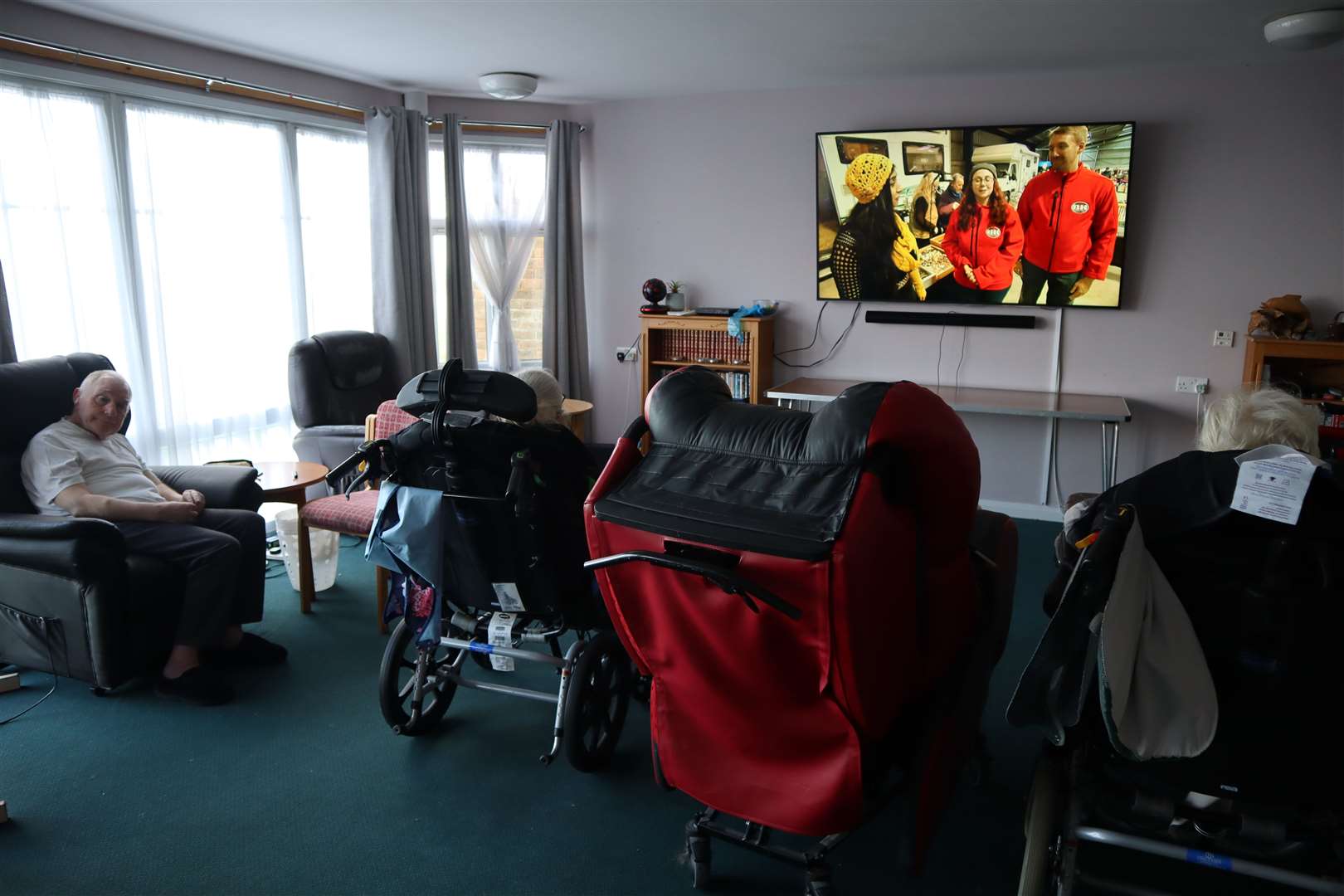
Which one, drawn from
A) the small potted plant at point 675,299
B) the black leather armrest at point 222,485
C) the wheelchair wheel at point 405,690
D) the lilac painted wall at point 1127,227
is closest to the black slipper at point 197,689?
the wheelchair wheel at point 405,690

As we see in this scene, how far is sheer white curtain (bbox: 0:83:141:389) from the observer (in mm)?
3547

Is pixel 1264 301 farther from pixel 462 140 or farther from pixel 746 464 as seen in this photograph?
pixel 462 140

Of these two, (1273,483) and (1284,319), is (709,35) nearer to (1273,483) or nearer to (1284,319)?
(1284,319)

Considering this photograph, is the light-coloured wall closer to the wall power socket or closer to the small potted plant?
the small potted plant

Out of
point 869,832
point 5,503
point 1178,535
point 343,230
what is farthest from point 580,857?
point 343,230

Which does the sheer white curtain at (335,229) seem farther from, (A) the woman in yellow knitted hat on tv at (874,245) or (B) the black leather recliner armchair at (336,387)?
(A) the woman in yellow knitted hat on tv at (874,245)

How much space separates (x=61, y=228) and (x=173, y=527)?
1.60 meters

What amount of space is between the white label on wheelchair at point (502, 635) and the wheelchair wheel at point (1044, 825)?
129cm

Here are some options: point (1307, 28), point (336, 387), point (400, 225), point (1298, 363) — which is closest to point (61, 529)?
point (336, 387)

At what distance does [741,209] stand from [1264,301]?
2721mm

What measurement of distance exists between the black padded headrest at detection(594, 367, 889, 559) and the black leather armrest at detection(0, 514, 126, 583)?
1896 millimetres

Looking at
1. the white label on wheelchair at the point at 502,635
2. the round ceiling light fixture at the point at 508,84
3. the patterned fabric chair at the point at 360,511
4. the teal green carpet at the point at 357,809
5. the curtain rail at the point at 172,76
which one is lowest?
the teal green carpet at the point at 357,809

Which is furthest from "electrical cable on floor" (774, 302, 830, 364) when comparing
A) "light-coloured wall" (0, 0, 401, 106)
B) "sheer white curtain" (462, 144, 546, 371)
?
"light-coloured wall" (0, 0, 401, 106)

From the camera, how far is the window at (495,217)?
214 inches
